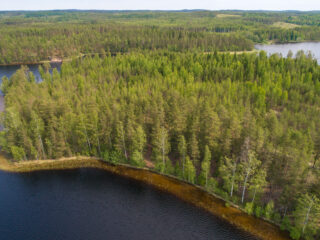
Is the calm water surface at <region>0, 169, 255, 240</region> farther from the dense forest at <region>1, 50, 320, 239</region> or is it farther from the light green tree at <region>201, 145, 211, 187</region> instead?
the light green tree at <region>201, 145, 211, 187</region>

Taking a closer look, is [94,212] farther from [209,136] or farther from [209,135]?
[209,135]

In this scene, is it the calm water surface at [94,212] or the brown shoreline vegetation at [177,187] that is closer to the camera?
A: the brown shoreline vegetation at [177,187]

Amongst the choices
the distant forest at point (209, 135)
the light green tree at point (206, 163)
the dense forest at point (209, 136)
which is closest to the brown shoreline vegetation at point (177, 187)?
the distant forest at point (209, 135)

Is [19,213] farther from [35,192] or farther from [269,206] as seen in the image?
[269,206]

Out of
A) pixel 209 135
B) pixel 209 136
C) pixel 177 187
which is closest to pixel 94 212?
pixel 177 187

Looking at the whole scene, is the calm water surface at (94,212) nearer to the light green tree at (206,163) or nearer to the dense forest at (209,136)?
the dense forest at (209,136)

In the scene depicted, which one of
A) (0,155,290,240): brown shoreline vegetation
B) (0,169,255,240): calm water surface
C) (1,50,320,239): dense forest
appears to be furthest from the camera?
(0,169,255,240): calm water surface

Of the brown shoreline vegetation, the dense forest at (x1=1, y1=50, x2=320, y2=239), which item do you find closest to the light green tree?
the dense forest at (x1=1, y1=50, x2=320, y2=239)
